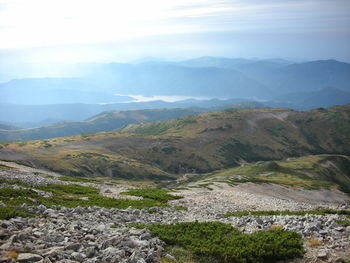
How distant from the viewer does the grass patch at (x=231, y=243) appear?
51.1ft

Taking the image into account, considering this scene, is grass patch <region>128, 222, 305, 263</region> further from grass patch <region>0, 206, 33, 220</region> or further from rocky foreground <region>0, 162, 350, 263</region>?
grass patch <region>0, 206, 33, 220</region>

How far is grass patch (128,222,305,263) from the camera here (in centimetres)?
1559

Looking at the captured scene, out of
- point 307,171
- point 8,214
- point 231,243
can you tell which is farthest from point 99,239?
point 307,171

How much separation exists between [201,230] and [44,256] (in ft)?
32.3

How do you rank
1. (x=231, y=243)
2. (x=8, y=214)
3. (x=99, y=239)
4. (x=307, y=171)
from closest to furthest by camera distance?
(x=99, y=239) → (x=231, y=243) → (x=8, y=214) → (x=307, y=171)

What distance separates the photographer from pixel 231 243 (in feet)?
55.3

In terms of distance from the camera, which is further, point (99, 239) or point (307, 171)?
point (307, 171)

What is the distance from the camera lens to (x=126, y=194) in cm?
4041

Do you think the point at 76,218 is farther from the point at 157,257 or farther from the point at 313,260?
the point at 313,260

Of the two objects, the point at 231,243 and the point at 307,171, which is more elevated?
the point at 231,243

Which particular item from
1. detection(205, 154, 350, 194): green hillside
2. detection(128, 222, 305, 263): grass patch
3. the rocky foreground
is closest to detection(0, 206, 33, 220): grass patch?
the rocky foreground

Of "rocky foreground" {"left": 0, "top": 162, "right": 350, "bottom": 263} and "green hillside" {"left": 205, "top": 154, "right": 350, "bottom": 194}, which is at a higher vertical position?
"rocky foreground" {"left": 0, "top": 162, "right": 350, "bottom": 263}

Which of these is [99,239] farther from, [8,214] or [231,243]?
[231,243]

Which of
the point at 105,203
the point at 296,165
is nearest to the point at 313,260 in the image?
the point at 105,203
